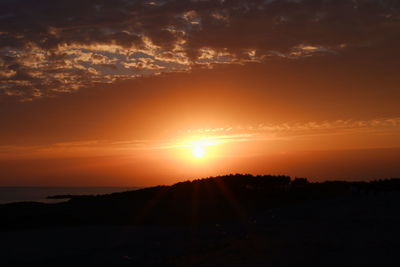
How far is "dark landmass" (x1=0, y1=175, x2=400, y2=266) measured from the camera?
10883mm

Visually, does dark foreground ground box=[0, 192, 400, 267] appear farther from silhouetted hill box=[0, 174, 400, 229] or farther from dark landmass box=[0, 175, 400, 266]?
silhouetted hill box=[0, 174, 400, 229]

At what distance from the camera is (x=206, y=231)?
15773mm

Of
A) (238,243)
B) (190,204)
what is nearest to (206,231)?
(238,243)

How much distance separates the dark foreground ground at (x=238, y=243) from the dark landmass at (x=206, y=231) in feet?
0.09

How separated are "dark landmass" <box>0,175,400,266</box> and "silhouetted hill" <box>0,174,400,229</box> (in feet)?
0.19

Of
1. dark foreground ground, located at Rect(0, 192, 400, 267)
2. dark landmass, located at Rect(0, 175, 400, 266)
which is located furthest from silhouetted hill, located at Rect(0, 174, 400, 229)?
dark foreground ground, located at Rect(0, 192, 400, 267)

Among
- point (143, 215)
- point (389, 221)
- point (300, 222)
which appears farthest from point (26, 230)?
point (389, 221)

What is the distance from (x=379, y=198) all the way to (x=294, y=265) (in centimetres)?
1332

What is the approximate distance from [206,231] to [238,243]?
354cm

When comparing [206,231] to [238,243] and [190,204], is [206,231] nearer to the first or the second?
[238,243]

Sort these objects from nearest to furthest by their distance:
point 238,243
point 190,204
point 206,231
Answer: point 238,243 → point 206,231 → point 190,204

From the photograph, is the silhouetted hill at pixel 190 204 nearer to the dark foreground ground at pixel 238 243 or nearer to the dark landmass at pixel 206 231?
the dark landmass at pixel 206 231

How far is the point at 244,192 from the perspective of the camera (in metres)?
28.5

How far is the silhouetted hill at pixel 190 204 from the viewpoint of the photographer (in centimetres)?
2011
